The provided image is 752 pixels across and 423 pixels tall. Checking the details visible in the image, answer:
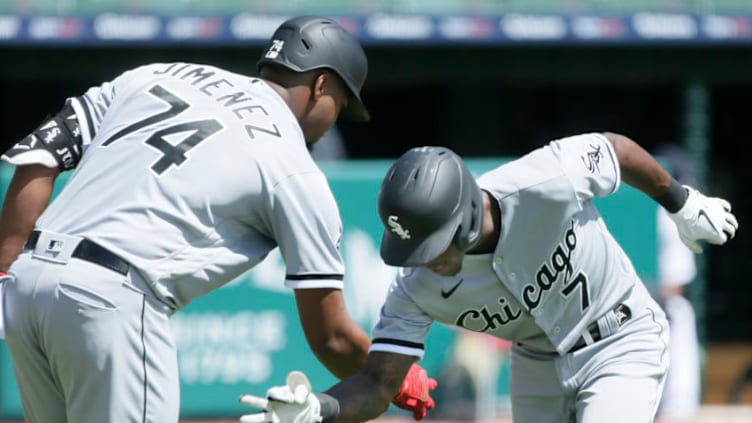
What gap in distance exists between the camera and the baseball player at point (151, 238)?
3.65 m

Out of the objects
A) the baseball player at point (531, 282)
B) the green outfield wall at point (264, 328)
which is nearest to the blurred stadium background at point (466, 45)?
the green outfield wall at point (264, 328)

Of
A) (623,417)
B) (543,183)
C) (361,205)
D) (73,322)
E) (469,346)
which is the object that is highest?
(543,183)

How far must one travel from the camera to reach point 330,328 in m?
3.91

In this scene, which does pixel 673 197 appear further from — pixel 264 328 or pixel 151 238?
pixel 264 328

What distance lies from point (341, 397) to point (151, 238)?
80cm

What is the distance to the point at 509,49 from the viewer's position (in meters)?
11.1

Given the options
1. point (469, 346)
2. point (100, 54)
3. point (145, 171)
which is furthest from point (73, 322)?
point (100, 54)

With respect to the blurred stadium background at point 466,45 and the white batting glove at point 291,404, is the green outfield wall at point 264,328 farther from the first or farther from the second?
the white batting glove at point 291,404

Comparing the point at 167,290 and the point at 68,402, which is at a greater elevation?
the point at 167,290

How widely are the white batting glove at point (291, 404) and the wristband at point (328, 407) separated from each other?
0.17 feet

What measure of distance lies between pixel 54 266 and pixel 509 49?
786cm

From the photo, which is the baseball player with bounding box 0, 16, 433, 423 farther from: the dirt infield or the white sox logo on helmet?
the dirt infield

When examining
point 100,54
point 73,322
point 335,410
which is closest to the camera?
point 73,322

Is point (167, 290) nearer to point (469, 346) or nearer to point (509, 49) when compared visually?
point (469, 346)
